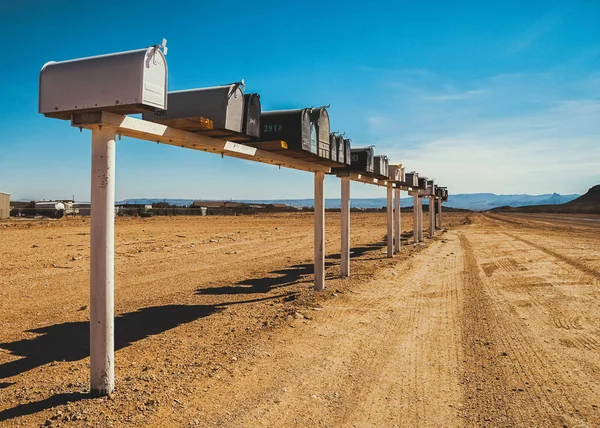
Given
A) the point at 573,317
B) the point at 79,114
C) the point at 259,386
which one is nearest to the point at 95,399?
the point at 259,386

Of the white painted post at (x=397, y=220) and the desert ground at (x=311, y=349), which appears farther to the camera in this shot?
the white painted post at (x=397, y=220)

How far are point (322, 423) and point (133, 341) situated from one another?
125 inches

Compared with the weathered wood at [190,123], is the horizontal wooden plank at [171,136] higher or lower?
lower

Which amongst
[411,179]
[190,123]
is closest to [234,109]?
[190,123]

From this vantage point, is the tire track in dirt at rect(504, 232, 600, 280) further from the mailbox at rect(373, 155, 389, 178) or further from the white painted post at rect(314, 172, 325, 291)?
the white painted post at rect(314, 172, 325, 291)

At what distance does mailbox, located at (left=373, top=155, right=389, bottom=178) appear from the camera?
11913 millimetres

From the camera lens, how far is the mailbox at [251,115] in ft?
18.2

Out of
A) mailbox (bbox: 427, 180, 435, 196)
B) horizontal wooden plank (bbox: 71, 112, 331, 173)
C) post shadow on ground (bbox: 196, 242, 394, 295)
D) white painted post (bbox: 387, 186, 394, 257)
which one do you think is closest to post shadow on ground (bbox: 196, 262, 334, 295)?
post shadow on ground (bbox: 196, 242, 394, 295)

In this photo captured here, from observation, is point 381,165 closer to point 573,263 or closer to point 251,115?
point 573,263

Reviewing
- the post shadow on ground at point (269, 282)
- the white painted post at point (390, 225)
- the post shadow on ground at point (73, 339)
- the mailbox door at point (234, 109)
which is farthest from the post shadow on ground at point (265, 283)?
the mailbox door at point (234, 109)

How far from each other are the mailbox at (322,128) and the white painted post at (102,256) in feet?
14.4

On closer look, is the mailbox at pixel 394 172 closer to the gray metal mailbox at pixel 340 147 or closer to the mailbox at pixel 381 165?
the mailbox at pixel 381 165

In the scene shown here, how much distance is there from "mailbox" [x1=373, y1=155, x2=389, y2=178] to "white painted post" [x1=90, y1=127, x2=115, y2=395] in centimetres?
869

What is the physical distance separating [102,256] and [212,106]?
7.06 feet
